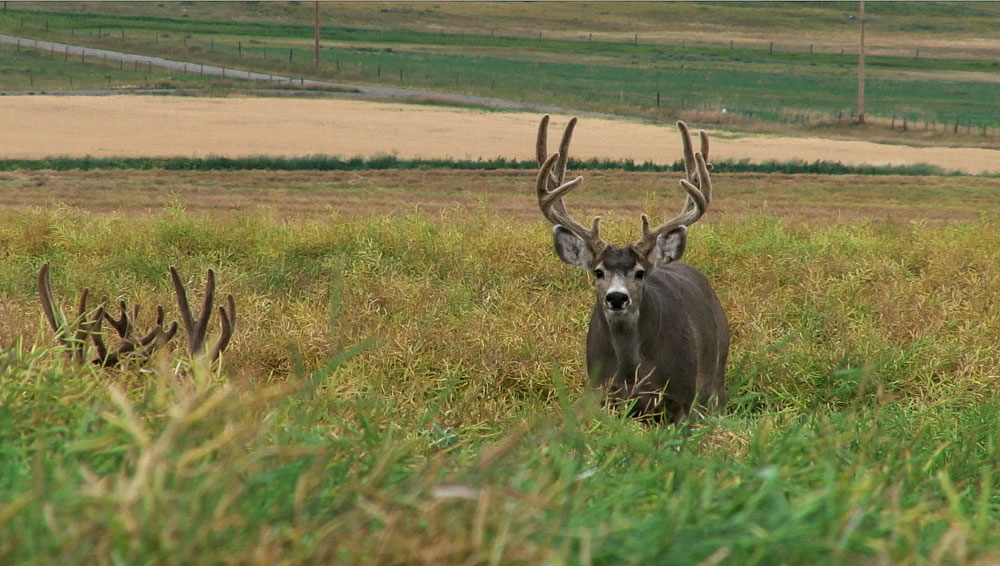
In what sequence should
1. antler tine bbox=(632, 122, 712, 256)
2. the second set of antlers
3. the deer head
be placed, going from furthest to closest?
1. antler tine bbox=(632, 122, 712, 256)
2. the deer head
3. the second set of antlers

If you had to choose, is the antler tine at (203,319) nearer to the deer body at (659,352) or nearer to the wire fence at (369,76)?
the deer body at (659,352)

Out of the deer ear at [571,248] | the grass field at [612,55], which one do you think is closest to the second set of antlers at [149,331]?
the deer ear at [571,248]

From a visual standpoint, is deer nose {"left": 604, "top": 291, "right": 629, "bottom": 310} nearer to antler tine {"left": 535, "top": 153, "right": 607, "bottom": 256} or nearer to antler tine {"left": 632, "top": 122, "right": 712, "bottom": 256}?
antler tine {"left": 632, "top": 122, "right": 712, "bottom": 256}

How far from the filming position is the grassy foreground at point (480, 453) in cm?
222

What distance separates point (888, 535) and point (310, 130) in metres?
44.0

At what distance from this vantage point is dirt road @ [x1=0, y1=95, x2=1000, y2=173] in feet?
122

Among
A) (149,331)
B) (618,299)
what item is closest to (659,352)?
(618,299)

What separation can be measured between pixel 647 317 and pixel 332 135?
3655 centimetres

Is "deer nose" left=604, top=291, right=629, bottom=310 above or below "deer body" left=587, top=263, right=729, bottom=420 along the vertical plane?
above

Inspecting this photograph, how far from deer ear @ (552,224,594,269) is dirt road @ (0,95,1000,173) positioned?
2593cm

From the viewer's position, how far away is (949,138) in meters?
51.9

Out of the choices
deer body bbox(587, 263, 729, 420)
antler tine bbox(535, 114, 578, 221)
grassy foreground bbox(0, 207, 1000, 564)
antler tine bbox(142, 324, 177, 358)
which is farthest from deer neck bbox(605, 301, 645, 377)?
antler tine bbox(142, 324, 177, 358)

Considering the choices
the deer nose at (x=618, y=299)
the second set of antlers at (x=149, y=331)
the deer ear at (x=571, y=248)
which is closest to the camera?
the second set of antlers at (x=149, y=331)

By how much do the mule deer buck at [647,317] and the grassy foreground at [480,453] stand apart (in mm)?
716
